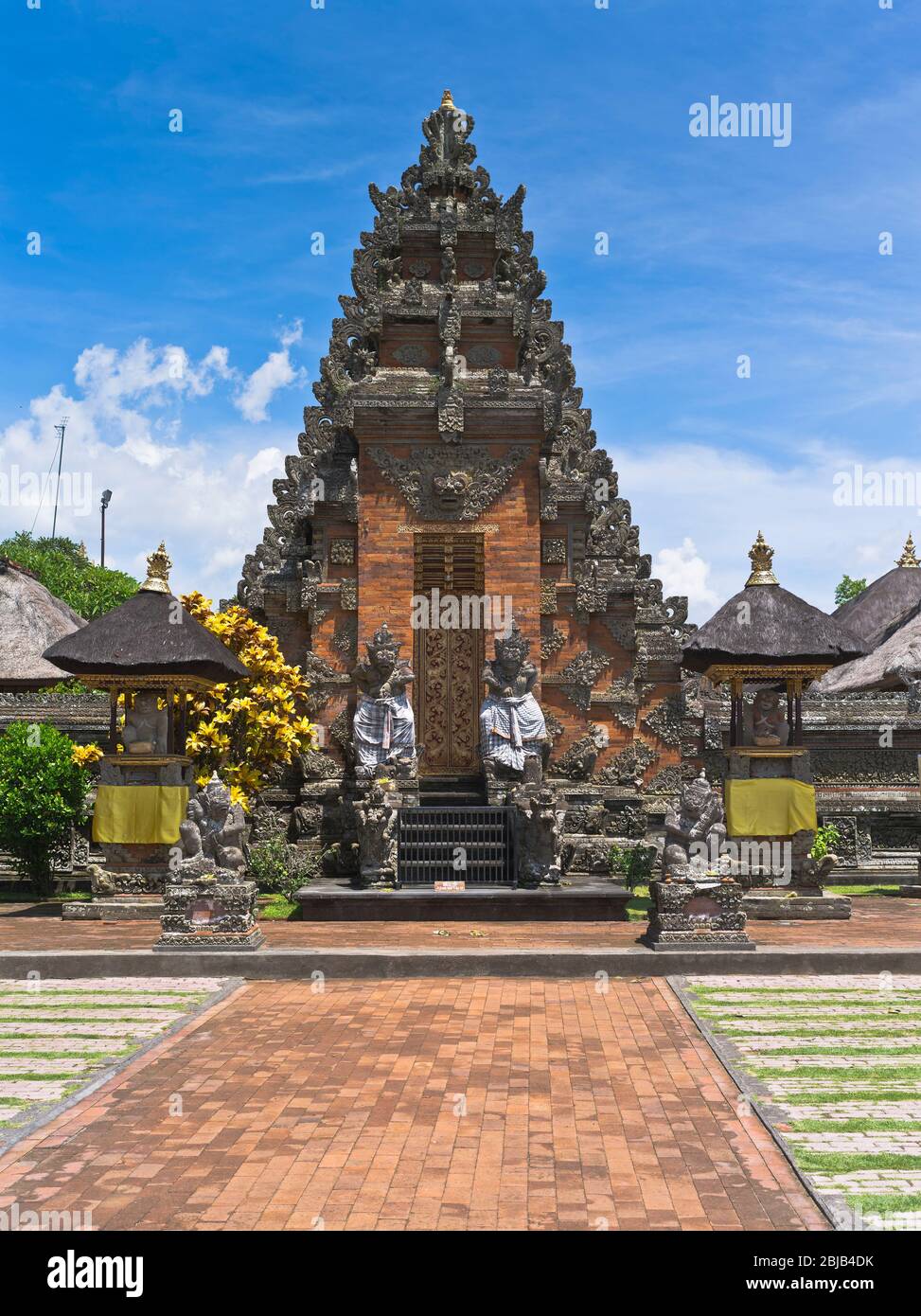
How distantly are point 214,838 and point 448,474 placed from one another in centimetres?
864

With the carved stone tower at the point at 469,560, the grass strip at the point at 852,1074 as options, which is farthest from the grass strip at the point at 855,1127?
the carved stone tower at the point at 469,560

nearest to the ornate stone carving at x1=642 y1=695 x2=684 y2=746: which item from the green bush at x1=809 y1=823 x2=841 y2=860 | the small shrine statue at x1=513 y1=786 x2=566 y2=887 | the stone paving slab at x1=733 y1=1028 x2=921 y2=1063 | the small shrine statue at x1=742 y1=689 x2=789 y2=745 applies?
the green bush at x1=809 y1=823 x2=841 y2=860

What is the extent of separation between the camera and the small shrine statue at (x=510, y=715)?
58.8 feet

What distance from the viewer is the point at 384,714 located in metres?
18.3

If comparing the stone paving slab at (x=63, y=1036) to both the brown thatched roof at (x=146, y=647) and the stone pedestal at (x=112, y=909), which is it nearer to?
the stone pedestal at (x=112, y=909)

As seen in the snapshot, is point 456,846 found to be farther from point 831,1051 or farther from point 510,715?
point 831,1051

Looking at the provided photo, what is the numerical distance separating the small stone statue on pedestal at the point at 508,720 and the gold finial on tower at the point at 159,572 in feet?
15.8

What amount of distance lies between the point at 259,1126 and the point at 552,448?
15.4 m

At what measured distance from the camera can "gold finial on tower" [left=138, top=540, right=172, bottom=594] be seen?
1705 centimetres

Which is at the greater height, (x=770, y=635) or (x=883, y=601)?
(x=883, y=601)

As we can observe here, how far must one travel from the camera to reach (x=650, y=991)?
1110cm

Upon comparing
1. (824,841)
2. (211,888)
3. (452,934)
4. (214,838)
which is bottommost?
(452,934)

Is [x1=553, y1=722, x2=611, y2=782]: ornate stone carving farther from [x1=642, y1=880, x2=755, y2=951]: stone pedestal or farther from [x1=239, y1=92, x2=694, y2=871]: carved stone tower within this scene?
[x1=642, y1=880, x2=755, y2=951]: stone pedestal

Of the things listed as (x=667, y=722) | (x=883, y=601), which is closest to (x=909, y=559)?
(x=883, y=601)
